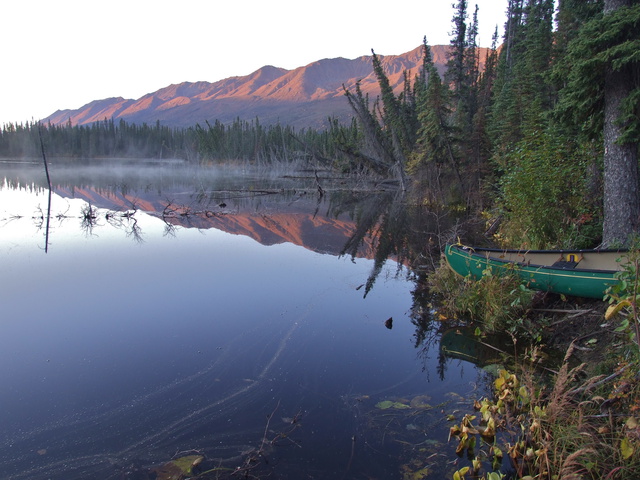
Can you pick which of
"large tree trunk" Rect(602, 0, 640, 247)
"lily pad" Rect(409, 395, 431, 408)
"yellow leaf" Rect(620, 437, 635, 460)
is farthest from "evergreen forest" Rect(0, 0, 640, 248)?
"yellow leaf" Rect(620, 437, 635, 460)

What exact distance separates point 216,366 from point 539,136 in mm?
A: 11347

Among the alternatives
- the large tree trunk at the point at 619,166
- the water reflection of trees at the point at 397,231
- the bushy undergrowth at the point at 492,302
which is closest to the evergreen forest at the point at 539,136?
the large tree trunk at the point at 619,166

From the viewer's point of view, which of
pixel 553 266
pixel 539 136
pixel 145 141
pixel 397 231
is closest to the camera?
pixel 553 266

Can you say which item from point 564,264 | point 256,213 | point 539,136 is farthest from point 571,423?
point 256,213

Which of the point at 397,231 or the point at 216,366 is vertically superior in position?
the point at 397,231

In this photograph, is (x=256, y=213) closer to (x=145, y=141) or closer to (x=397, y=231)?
(x=397, y=231)

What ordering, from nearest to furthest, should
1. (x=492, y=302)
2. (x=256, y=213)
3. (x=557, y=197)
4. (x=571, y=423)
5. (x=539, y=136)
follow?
(x=571, y=423), (x=492, y=302), (x=557, y=197), (x=539, y=136), (x=256, y=213)

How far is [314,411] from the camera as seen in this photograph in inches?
241

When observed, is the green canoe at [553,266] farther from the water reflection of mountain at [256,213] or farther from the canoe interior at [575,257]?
the water reflection of mountain at [256,213]

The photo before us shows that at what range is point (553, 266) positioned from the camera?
8.69 metres

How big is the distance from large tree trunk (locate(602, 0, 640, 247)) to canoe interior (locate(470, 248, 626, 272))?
82 cm

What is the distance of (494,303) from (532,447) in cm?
431

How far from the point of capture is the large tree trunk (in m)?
9.09

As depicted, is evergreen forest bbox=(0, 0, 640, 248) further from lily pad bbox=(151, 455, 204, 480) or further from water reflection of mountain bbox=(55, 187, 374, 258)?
lily pad bbox=(151, 455, 204, 480)
